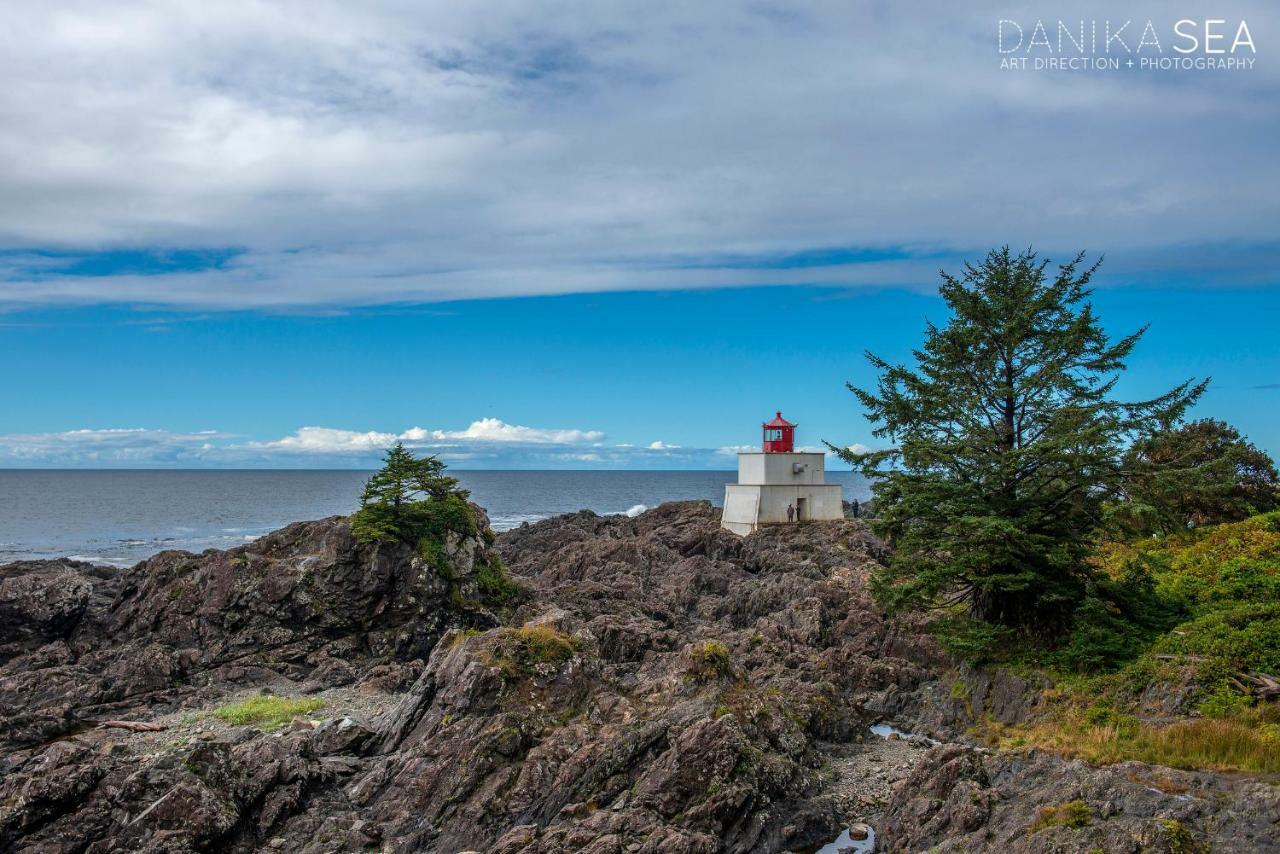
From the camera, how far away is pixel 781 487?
53500mm

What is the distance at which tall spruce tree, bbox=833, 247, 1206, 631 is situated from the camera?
69.4 ft

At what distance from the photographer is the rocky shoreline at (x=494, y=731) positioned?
14297mm

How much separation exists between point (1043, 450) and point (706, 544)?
94.3ft

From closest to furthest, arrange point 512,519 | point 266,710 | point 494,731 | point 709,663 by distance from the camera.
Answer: point 494,731 → point 709,663 → point 266,710 → point 512,519

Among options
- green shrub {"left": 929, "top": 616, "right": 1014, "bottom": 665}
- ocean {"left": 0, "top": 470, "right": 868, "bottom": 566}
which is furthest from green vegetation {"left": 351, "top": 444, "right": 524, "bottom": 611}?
ocean {"left": 0, "top": 470, "right": 868, "bottom": 566}

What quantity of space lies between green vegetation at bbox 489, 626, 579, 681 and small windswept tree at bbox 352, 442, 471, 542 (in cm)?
1521

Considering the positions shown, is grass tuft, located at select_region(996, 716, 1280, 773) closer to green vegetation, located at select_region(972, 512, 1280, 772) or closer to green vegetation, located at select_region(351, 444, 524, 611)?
green vegetation, located at select_region(972, 512, 1280, 772)

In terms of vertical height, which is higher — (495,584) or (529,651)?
(529,651)

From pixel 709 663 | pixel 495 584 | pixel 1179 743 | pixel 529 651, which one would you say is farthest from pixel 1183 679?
pixel 495 584

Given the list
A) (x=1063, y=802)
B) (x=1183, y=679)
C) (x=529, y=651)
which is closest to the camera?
(x=1063, y=802)

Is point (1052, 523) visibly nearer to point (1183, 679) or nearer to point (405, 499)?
point (1183, 679)

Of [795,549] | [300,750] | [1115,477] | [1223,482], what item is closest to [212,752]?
[300,750]

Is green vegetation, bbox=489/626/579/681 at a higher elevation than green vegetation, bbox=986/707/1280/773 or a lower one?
higher

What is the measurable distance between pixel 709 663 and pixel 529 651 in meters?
4.12
